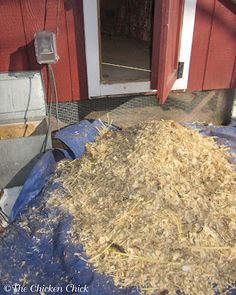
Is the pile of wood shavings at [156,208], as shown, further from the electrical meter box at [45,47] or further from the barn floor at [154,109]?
the electrical meter box at [45,47]

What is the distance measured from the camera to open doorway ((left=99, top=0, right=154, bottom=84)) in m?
4.09

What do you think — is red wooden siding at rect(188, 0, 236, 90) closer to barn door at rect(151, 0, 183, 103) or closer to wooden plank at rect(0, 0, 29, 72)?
barn door at rect(151, 0, 183, 103)

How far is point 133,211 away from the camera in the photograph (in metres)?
2.56

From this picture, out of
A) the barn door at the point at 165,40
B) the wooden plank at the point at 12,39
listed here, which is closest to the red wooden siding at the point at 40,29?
the wooden plank at the point at 12,39

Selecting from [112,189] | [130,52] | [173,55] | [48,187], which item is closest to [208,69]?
[173,55]

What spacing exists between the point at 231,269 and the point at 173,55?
2.10 meters

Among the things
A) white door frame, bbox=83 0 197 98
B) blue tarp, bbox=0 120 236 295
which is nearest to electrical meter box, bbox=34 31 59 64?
white door frame, bbox=83 0 197 98

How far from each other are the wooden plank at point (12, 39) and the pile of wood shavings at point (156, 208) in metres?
1.19

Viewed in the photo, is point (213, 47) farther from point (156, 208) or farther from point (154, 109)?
point (156, 208)

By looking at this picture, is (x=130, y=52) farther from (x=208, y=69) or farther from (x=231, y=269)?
(x=231, y=269)

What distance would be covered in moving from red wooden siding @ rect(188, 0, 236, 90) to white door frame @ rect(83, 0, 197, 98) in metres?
0.08

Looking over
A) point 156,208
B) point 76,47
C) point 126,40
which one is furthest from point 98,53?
point 126,40

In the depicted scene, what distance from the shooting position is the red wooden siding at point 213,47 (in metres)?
3.56

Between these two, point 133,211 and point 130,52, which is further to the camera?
point 130,52
